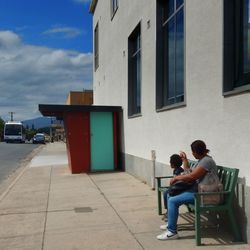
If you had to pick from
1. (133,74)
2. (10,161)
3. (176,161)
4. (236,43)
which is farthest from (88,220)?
(10,161)

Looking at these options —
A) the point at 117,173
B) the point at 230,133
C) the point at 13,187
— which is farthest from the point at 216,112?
the point at 117,173

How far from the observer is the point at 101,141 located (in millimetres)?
16891

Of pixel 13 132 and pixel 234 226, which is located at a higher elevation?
pixel 13 132

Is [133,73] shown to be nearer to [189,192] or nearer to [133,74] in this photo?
[133,74]

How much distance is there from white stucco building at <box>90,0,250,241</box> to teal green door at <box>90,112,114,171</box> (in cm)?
67

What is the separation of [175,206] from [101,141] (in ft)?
35.0

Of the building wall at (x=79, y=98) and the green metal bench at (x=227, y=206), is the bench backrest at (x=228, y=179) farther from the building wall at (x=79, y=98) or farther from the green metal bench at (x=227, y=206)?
the building wall at (x=79, y=98)

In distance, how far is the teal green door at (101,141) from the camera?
1672 cm

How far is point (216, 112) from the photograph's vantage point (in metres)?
7.16

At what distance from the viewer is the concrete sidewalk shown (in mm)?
6336

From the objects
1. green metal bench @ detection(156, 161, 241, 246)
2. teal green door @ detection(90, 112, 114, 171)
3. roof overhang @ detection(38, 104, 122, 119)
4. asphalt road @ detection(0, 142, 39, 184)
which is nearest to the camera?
green metal bench @ detection(156, 161, 241, 246)

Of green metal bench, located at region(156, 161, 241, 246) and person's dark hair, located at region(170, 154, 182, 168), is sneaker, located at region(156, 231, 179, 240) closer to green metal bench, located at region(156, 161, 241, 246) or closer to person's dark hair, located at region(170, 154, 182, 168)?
green metal bench, located at region(156, 161, 241, 246)

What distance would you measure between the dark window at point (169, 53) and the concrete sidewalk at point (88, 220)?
2.23m

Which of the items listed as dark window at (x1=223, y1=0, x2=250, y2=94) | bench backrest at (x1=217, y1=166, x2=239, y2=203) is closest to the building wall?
dark window at (x1=223, y1=0, x2=250, y2=94)
